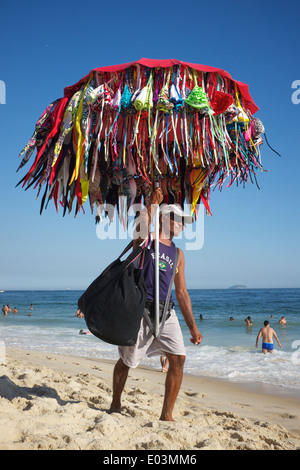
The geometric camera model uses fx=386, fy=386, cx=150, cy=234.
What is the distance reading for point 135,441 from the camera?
2.53 m

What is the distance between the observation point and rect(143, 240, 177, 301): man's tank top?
10.2ft

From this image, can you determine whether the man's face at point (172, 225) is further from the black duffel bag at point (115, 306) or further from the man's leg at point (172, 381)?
the man's leg at point (172, 381)

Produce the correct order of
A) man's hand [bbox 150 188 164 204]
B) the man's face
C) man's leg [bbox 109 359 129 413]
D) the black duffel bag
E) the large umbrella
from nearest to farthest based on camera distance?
the black duffel bag, the large umbrella, man's leg [bbox 109 359 129 413], the man's face, man's hand [bbox 150 188 164 204]

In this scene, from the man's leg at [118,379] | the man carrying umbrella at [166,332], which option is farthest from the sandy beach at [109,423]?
the man carrying umbrella at [166,332]

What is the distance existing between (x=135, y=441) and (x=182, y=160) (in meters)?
2.65

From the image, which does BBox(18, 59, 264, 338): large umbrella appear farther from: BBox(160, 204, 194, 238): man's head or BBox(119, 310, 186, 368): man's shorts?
BBox(119, 310, 186, 368): man's shorts

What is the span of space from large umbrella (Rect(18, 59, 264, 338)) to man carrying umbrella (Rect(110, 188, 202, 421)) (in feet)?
0.62

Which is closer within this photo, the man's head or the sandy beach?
the sandy beach

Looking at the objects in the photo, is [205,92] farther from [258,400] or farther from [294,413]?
[258,400]

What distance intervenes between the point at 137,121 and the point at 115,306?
1453mm

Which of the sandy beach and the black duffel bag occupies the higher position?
the black duffel bag

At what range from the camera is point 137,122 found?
10.1 feet

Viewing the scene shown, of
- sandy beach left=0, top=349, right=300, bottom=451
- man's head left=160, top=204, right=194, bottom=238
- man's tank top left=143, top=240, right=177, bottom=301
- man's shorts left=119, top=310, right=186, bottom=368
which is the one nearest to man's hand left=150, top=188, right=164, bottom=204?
man's head left=160, top=204, right=194, bottom=238

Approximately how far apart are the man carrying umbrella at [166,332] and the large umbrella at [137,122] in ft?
0.62
